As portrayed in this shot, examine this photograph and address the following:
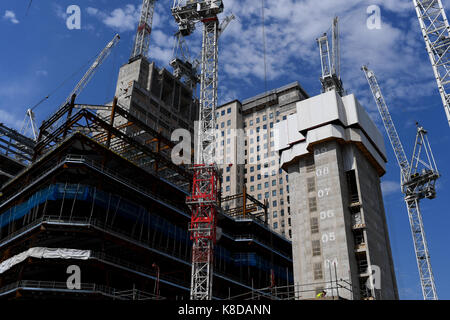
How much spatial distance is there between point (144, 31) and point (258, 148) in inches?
2537

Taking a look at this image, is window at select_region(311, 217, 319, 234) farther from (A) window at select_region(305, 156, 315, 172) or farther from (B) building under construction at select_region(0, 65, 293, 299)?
(B) building under construction at select_region(0, 65, 293, 299)

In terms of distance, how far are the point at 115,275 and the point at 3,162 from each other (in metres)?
48.5

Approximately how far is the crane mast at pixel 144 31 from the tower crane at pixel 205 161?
2443 inches

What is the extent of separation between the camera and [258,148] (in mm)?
174375

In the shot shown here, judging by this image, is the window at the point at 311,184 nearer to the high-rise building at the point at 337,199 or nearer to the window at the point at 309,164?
the high-rise building at the point at 337,199

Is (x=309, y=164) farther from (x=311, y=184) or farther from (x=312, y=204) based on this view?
(x=312, y=204)

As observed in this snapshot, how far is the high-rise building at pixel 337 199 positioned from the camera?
74.3m

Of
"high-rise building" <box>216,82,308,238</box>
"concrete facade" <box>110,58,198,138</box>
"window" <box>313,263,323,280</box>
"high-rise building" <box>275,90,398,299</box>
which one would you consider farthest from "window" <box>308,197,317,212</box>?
"high-rise building" <box>216,82,308,238</box>

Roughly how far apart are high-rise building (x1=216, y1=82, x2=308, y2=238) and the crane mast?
47.5 metres

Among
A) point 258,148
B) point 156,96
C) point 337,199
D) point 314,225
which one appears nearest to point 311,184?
point 337,199

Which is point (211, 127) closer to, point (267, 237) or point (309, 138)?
point (309, 138)

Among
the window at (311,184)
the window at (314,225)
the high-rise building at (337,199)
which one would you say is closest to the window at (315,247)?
the high-rise building at (337,199)
